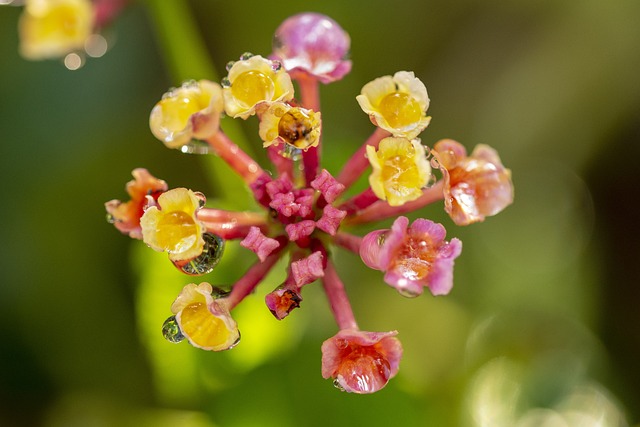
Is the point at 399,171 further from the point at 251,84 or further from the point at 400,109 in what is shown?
the point at 251,84

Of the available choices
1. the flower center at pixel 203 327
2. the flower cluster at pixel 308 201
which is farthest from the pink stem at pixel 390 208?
the flower center at pixel 203 327

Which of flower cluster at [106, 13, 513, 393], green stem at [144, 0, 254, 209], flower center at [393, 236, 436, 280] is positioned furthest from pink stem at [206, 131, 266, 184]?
green stem at [144, 0, 254, 209]

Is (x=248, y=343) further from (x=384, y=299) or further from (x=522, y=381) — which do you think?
(x=522, y=381)

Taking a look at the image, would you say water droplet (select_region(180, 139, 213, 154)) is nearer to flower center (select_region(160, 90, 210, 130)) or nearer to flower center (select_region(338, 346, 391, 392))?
flower center (select_region(160, 90, 210, 130))

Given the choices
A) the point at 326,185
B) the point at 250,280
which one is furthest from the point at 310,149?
the point at 250,280

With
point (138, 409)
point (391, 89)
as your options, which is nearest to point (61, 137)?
point (138, 409)

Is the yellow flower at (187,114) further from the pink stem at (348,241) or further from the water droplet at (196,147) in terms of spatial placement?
the pink stem at (348,241)
